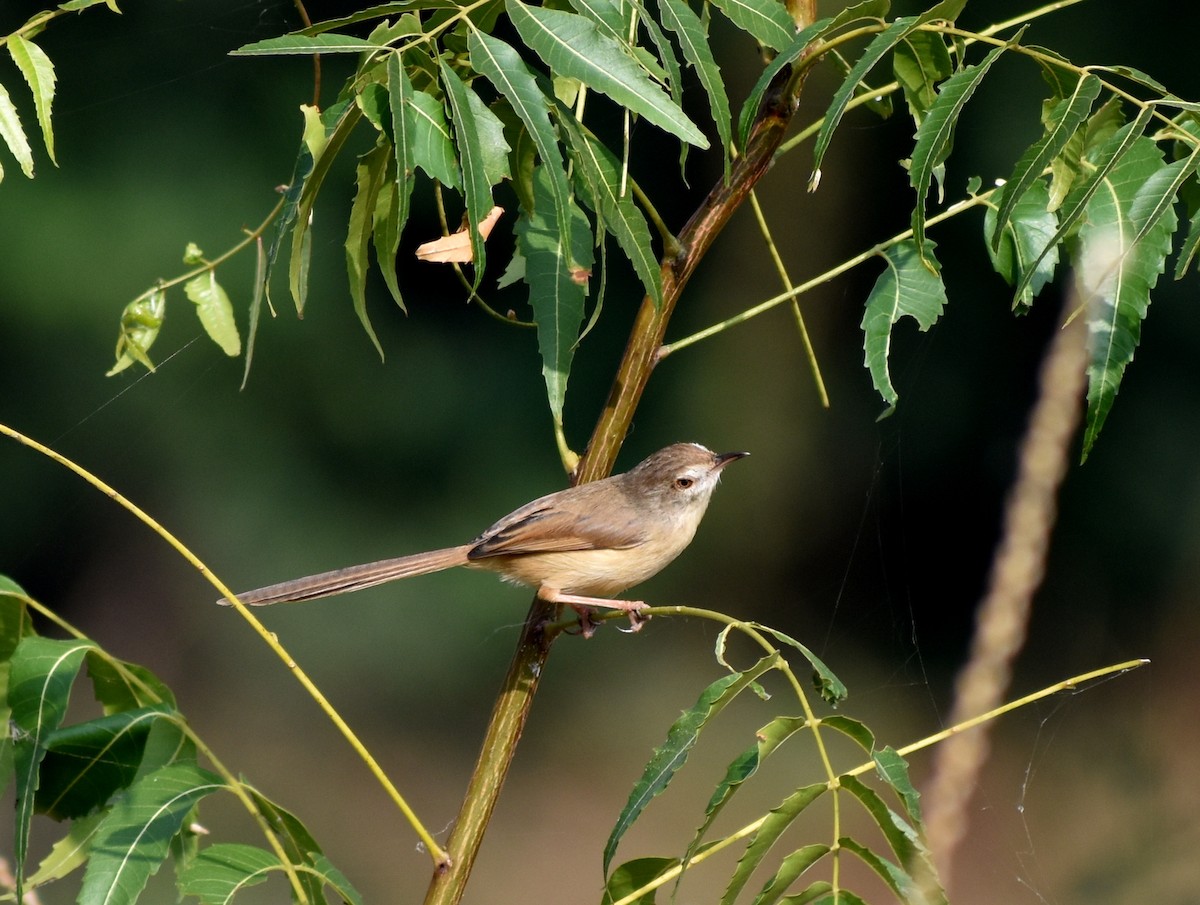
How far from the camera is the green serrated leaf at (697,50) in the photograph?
5.73 ft

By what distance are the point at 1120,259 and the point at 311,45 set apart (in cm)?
114

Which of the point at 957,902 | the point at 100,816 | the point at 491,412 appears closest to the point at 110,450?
the point at 491,412

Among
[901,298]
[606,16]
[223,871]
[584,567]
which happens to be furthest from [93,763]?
[584,567]

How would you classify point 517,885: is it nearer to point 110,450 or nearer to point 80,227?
point 110,450

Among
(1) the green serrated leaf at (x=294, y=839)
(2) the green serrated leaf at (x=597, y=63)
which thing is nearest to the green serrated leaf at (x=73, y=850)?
(1) the green serrated leaf at (x=294, y=839)

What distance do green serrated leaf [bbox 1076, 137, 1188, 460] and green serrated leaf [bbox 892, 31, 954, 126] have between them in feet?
0.97

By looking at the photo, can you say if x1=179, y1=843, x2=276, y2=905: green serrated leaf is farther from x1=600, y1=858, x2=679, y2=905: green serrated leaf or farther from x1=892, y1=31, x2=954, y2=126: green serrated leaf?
x1=892, y1=31, x2=954, y2=126: green serrated leaf

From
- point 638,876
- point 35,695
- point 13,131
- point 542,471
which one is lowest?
point 542,471

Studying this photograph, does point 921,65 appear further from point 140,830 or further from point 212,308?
point 140,830

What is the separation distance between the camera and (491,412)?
9.20 meters

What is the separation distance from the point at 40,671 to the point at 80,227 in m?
7.39

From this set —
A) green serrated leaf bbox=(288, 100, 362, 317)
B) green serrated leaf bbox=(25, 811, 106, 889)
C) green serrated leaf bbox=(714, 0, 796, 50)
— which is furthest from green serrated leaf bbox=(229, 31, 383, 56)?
green serrated leaf bbox=(25, 811, 106, 889)

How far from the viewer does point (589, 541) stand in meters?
3.33

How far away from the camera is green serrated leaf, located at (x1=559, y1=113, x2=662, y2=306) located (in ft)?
5.80
